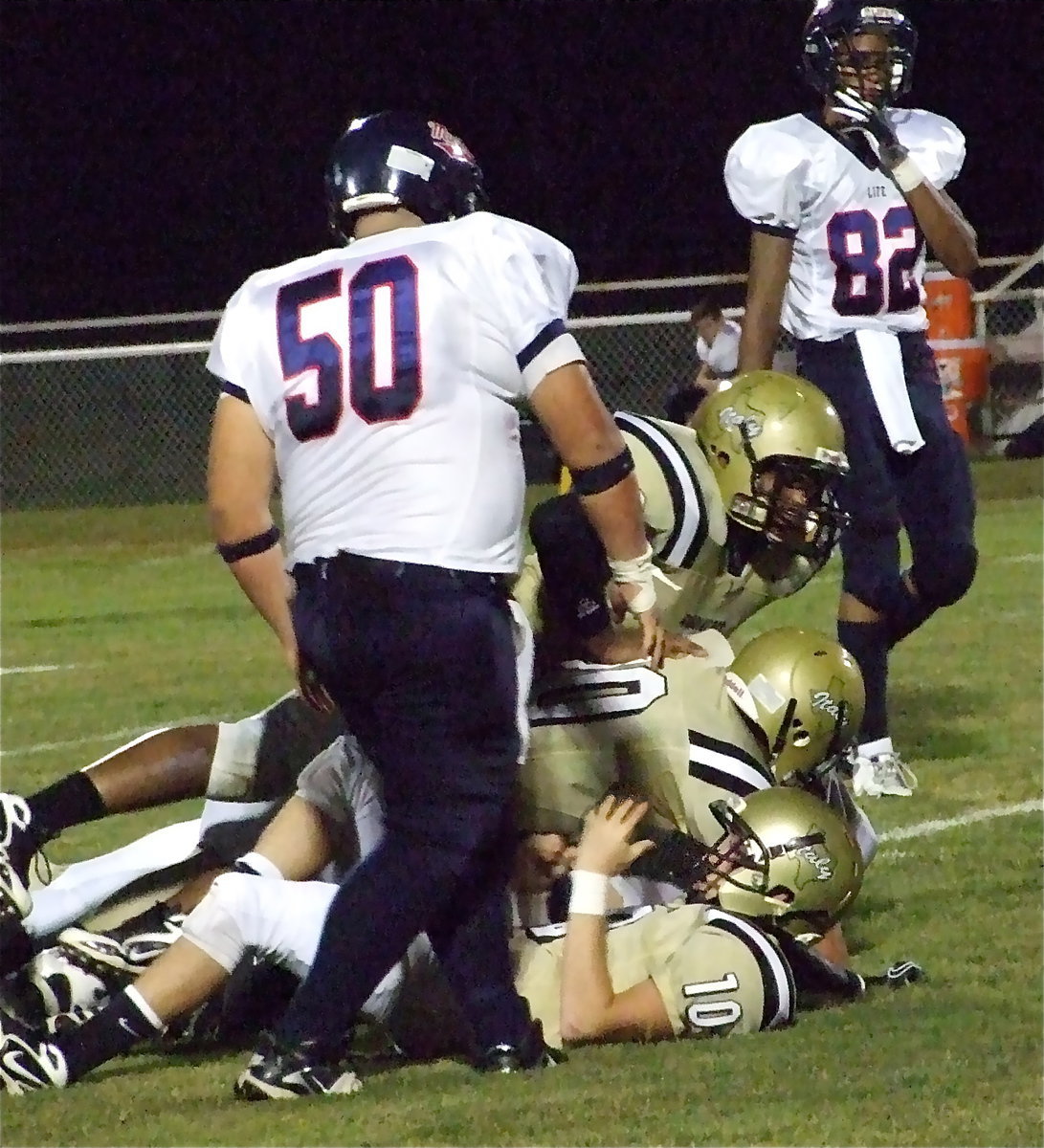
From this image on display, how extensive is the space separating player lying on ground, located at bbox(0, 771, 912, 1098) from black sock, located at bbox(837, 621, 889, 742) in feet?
6.33

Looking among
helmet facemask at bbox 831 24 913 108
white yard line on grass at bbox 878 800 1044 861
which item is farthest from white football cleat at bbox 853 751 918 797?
helmet facemask at bbox 831 24 913 108

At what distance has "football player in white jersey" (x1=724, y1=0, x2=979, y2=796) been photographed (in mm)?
5629

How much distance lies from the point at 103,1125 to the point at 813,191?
11.1ft

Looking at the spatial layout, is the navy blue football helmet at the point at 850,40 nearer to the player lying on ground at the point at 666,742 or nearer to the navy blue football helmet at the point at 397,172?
the player lying on ground at the point at 666,742

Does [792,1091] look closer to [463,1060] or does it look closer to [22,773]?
[463,1060]

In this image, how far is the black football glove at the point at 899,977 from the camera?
13.3ft

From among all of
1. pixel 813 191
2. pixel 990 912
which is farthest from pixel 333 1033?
pixel 813 191

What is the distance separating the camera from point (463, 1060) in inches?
145

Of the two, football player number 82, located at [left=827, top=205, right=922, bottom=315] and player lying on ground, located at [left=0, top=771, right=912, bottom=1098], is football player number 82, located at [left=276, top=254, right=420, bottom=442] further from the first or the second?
football player number 82, located at [left=827, top=205, right=922, bottom=315]

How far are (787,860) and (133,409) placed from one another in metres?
10.7

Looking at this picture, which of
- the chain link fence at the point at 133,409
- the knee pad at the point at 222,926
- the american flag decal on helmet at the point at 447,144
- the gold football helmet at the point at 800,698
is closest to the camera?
the knee pad at the point at 222,926

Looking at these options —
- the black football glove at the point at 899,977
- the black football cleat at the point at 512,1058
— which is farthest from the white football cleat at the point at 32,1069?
the black football glove at the point at 899,977

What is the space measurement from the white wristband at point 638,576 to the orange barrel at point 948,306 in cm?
1112

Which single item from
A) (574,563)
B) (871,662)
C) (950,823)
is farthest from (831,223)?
(574,563)
